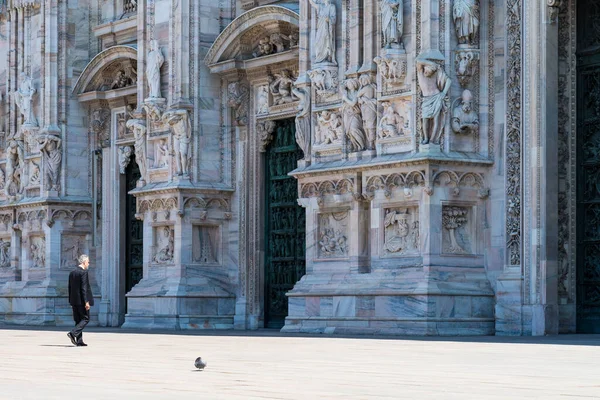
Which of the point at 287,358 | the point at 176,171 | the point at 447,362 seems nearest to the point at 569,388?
the point at 447,362

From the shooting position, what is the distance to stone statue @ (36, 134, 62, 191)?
37.2 meters

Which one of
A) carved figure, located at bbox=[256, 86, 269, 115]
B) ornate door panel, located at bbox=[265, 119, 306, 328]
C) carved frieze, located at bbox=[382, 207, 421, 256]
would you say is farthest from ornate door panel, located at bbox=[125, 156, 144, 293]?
carved frieze, located at bbox=[382, 207, 421, 256]

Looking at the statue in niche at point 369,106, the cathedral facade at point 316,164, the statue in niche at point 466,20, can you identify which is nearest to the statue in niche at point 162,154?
the cathedral facade at point 316,164

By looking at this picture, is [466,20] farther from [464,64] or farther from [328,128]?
[328,128]

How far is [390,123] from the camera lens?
26.3m

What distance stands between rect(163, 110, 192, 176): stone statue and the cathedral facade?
4 centimetres

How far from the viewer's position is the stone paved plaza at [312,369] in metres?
11.7

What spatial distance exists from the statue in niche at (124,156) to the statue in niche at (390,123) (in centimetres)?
1157

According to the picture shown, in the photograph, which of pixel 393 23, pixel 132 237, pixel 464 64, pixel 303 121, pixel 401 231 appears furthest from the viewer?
pixel 132 237

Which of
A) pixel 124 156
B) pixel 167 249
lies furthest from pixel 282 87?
pixel 124 156

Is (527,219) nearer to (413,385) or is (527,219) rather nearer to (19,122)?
(413,385)

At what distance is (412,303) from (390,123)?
339cm

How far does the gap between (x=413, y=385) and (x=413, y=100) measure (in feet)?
45.8

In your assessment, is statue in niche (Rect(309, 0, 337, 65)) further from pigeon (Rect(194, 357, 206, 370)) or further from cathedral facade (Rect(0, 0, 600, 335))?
pigeon (Rect(194, 357, 206, 370))
